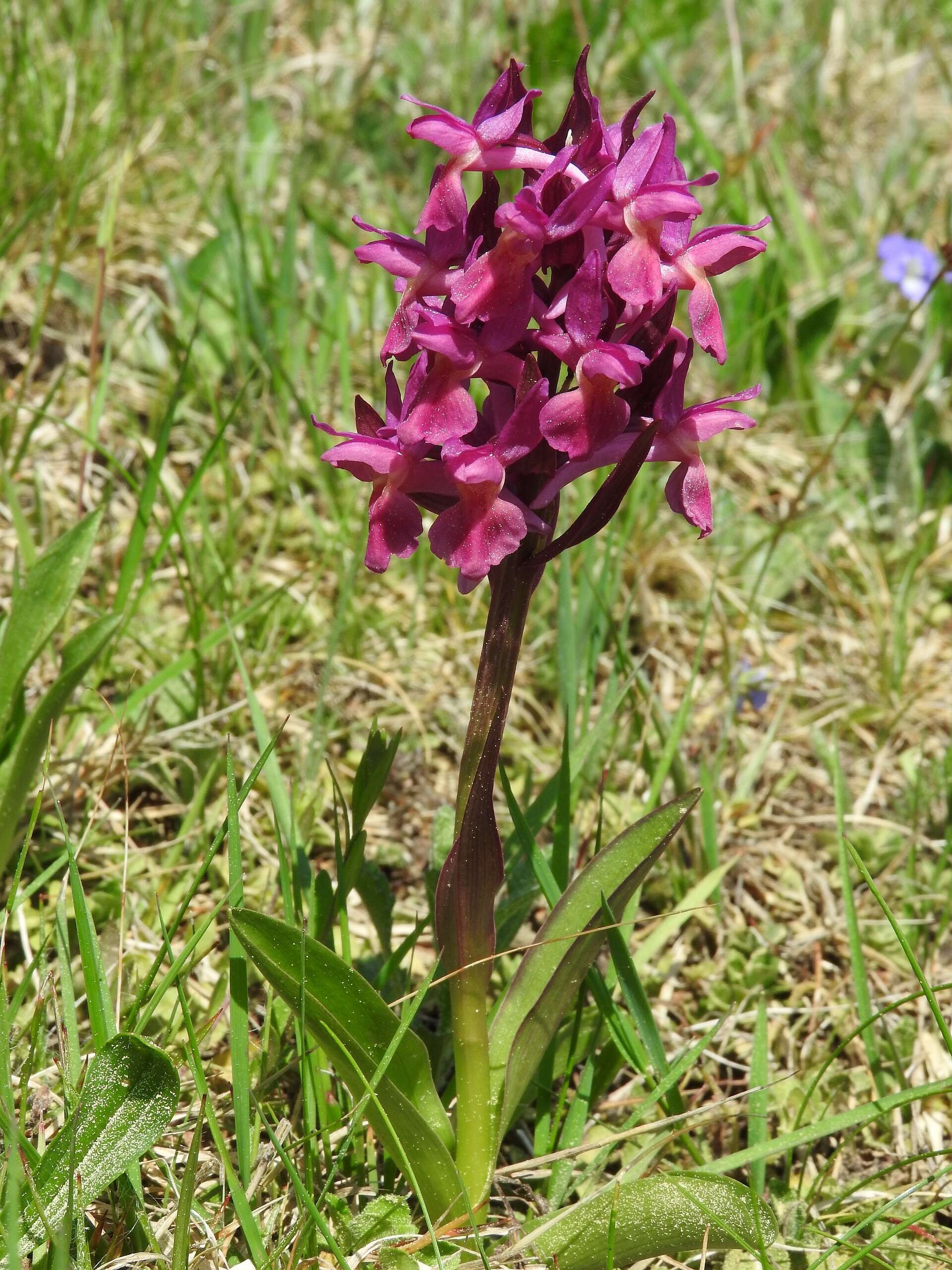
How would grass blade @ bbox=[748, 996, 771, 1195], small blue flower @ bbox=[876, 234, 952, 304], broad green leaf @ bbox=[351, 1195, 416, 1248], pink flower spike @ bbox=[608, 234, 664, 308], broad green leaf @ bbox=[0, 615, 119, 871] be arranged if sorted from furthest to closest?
1. small blue flower @ bbox=[876, 234, 952, 304]
2. broad green leaf @ bbox=[0, 615, 119, 871]
3. grass blade @ bbox=[748, 996, 771, 1195]
4. broad green leaf @ bbox=[351, 1195, 416, 1248]
5. pink flower spike @ bbox=[608, 234, 664, 308]

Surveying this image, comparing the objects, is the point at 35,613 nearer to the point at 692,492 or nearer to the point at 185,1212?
the point at 185,1212

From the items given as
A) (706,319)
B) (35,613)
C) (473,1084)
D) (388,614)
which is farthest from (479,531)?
(388,614)

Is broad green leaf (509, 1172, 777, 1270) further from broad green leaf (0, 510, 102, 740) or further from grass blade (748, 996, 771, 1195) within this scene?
broad green leaf (0, 510, 102, 740)

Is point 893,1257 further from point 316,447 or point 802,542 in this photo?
point 316,447

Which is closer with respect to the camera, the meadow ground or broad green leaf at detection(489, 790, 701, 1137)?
broad green leaf at detection(489, 790, 701, 1137)

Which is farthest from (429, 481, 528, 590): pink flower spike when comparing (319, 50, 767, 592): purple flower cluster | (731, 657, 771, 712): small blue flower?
(731, 657, 771, 712): small blue flower

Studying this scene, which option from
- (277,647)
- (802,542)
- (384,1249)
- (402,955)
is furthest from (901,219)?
(384,1249)

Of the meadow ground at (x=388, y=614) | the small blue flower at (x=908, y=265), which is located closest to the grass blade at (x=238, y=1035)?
the meadow ground at (x=388, y=614)
